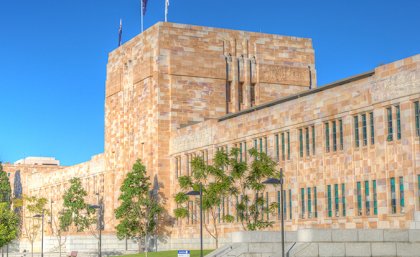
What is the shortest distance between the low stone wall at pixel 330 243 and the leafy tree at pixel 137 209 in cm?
3044

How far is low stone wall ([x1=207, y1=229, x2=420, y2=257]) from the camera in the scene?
38000mm

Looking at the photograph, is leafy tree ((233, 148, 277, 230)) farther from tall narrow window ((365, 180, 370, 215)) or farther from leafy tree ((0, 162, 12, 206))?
leafy tree ((0, 162, 12, 206))

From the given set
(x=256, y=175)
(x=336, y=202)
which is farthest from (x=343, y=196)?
(x=256, y=175)

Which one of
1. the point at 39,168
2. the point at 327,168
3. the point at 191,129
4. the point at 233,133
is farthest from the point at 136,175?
the point at 39,168

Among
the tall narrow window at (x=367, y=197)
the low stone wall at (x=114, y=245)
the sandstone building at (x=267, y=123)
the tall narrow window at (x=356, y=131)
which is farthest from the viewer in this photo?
the low stone wall at (x=114, y=245)

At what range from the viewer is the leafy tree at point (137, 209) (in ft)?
254

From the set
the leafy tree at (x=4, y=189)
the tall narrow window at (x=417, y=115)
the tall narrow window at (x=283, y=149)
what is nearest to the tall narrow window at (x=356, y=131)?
the tall narrow window at (x=417, y=115)

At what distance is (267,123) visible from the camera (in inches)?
2544

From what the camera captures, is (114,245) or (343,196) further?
(114,245)

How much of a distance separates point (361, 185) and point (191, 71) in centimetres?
3146

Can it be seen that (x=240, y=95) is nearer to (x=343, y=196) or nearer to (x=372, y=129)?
(x=343, y=196)

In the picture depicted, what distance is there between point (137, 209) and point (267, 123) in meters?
19.1

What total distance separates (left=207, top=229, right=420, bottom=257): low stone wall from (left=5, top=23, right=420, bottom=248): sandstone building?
3956mm

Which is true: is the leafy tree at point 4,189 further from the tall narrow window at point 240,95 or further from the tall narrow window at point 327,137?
the tall narrow window at point 327,137
